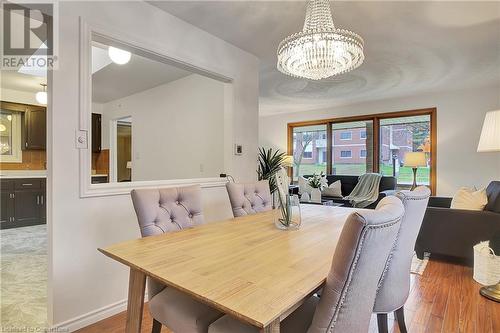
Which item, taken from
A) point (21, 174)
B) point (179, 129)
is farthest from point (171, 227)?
point (21, 174)

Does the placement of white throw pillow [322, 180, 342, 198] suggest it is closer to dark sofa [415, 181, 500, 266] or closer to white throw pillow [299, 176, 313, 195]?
white throw pillow [299, 176, 313, 195]

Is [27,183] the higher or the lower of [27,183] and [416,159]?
the lower

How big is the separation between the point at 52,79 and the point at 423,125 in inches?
231

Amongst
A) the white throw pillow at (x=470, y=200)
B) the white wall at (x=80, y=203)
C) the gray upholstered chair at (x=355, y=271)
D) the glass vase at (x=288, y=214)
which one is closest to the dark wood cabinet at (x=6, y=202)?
the white wall at (x=80, y=203)

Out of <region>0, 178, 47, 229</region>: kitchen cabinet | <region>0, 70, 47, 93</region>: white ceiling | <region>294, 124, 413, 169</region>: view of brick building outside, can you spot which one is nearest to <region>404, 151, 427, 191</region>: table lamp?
<region>294, 124, 413, 169</region>: view of brick building outside

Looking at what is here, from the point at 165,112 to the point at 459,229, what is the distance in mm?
4126

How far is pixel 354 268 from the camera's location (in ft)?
2.75

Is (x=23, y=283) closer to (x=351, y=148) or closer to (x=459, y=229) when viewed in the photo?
(x=459, y=229)

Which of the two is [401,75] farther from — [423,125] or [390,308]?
[390,308]

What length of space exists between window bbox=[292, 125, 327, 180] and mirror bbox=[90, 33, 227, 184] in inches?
147

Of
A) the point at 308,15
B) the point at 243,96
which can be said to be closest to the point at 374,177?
the point at 243,96

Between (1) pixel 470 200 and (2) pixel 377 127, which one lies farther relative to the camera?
(2) pixel 377 127

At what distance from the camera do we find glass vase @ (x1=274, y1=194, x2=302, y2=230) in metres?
1.69

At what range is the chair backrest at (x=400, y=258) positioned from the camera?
1306 mm
